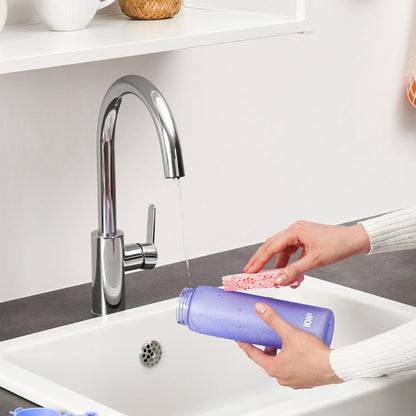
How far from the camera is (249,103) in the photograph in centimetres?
181

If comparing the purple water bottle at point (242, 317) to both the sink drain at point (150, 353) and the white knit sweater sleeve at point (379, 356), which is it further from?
the sink drain at point (150, 353)

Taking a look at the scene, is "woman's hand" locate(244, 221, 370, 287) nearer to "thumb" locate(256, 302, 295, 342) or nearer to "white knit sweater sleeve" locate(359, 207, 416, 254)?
"white knit sweater sleeve" locate(359, 207, 416, 254)

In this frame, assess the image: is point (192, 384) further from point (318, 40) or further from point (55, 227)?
point (318, 40)

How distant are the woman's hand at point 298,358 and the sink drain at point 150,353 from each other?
0.35 meters

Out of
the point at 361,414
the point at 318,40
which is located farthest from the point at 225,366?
the point at 318,40

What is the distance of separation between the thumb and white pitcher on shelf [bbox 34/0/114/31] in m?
0.51

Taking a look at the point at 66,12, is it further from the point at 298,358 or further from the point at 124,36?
the point at 298,358

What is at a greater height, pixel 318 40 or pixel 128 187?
pixel 318 40

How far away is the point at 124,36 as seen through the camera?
134cm

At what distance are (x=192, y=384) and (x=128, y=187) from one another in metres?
0.38

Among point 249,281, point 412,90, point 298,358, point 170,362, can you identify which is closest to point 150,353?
point 170,362

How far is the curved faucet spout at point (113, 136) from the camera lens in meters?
1.32

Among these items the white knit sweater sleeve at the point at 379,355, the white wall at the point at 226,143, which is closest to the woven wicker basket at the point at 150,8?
the white wall at the point at 226,143

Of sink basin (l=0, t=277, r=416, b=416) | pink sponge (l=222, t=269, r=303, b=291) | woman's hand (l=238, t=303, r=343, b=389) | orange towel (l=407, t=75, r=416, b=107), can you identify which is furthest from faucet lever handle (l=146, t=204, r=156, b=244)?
orange towel (l=407, t=75, r=416, b=107)
